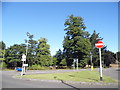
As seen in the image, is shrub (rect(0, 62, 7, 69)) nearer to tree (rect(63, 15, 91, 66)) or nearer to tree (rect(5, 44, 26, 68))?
tree (rect(5, 44, 26, 68))

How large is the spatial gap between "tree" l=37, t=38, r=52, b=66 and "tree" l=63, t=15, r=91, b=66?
689cm

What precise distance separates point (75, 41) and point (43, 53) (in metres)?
13.1

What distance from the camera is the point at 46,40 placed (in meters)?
61.3

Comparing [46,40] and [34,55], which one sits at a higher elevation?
[46,40]

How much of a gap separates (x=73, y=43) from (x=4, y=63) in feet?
87.4

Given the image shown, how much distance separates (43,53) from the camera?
5822 cm

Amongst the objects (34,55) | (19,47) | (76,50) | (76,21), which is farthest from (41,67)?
(76,21)

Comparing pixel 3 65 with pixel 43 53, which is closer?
pixel 3 65

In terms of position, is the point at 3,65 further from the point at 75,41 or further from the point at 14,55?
the point at 75,41

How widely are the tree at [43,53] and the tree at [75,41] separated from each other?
22.6ft

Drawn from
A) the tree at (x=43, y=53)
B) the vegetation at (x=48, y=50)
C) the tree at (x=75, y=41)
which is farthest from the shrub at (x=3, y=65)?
the tree at (x=75, y=41)

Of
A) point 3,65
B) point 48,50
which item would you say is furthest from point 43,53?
point 3,65

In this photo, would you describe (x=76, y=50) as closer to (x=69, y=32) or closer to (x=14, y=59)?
(x=69, y=32)

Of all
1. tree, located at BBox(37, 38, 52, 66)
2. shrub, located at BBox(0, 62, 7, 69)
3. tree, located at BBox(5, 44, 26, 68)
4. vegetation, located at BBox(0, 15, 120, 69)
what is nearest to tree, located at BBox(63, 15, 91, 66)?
vegetation, located at BBox(0, 15, 120, 69)
